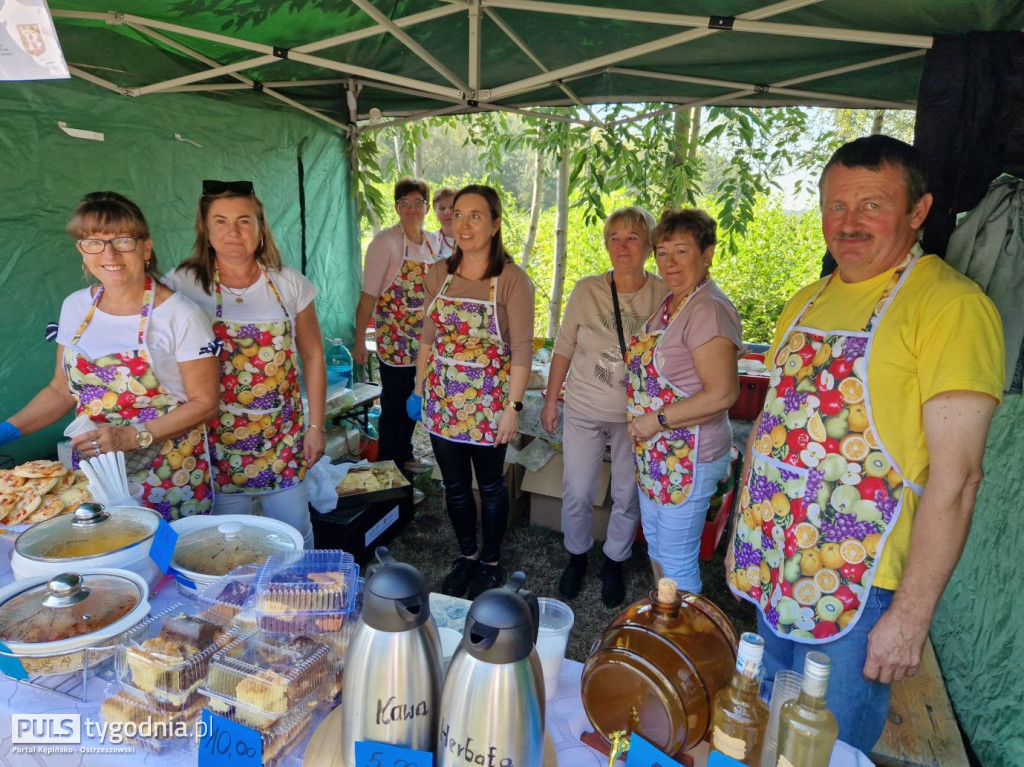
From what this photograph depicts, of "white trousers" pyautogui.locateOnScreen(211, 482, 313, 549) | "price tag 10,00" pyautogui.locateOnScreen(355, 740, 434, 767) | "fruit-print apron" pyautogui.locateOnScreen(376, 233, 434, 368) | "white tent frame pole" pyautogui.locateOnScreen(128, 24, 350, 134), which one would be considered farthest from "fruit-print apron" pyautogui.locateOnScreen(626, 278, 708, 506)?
"white tent frame pole" pyautogui.locateOnScreen(128, 24, 350, 134)

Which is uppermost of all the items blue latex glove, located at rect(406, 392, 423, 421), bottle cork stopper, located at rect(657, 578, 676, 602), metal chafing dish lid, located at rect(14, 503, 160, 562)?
bottle cork stopper, located at rect(657, 578, 676, 602)

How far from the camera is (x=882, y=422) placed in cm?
128

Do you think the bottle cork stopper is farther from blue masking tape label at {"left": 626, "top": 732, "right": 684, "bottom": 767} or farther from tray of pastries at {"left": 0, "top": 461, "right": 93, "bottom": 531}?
tray of pastries at {"left": 0, "top": 461, "right": 93, "bottom": 531}

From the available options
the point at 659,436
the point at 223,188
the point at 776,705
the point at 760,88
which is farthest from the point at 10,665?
the point at 760,88

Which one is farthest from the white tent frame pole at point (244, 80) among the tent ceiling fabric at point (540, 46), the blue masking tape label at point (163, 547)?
the blue masking tape label at point (163, 547)

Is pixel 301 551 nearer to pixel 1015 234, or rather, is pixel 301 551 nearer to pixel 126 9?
pixel 1015 234

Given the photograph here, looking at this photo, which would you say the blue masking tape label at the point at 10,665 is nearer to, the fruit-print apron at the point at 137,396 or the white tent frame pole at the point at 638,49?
the fruit-print apron at the point at 137,396

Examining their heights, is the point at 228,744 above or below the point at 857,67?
below

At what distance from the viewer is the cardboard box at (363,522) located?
309 centimetres

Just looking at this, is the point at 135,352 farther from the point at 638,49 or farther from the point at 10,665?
the point at 638,49

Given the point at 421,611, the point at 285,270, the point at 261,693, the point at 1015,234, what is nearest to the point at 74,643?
the point at 261,693

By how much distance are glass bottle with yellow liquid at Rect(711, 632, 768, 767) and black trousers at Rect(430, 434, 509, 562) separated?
1.94 metres

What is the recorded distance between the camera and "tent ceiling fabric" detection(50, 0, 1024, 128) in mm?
2223

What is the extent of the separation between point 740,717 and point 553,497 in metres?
2.89
